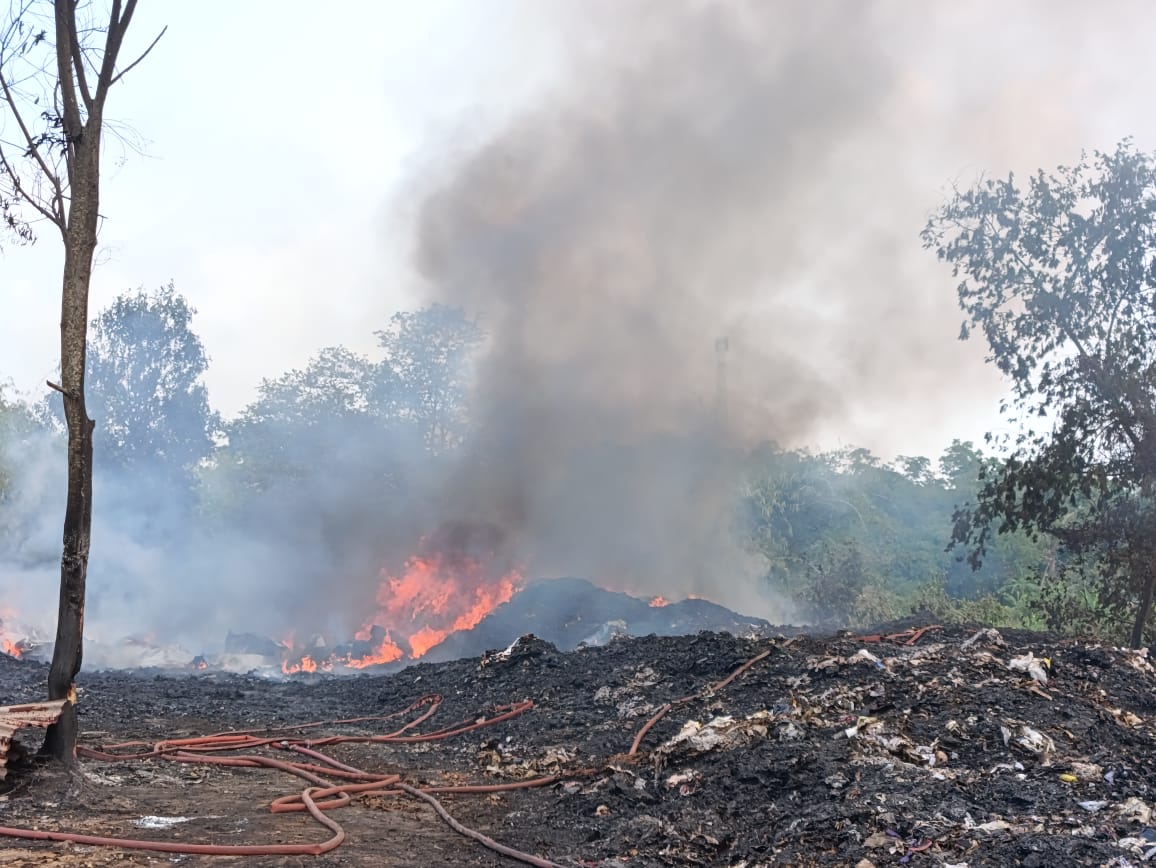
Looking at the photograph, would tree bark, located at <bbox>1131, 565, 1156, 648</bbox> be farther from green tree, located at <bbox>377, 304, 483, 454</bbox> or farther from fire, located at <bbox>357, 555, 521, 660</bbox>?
green tree, located at <bbox>377, 304, 483, 454</bbox>

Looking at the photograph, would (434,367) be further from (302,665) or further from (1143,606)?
(1143,606)

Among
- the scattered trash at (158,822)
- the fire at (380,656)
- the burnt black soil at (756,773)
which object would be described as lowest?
the scattered trash at (158,822)

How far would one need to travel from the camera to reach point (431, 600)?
24.1m

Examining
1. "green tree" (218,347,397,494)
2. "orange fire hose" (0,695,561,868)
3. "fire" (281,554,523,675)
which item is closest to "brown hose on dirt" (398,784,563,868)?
"orange fire hose" (0,695,561,868)

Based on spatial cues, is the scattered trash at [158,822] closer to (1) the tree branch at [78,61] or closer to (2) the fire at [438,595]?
(1) the tree branch at [78,61]

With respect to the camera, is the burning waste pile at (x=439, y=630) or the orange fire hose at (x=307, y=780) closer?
the orange fire hose at (x=307, y=780)

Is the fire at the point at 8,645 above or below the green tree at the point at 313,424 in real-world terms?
below

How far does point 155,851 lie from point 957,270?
51.0ft

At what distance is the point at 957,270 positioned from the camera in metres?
15.9

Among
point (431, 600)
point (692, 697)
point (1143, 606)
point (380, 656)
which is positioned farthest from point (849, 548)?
point (692, 697)

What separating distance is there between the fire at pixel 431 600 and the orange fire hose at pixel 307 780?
1245 cm

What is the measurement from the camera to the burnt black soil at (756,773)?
4820 millimetres

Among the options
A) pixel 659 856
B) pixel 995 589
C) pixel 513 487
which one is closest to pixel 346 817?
pixel 659 856

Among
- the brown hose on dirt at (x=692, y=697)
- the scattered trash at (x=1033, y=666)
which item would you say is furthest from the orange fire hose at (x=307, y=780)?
the scattered trash at (x=1033, y=666)
